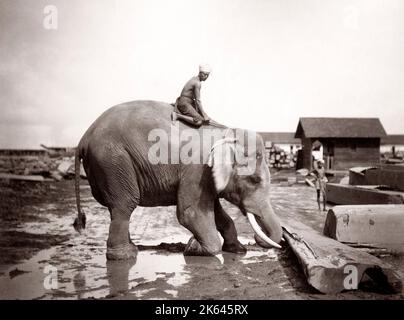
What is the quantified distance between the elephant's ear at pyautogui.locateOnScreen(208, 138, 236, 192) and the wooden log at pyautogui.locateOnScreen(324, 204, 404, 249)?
1636 millimetres

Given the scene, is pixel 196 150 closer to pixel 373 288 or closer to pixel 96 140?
pixel 96 140

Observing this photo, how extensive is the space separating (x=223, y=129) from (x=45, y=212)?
5.12m

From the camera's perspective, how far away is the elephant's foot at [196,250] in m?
4.72

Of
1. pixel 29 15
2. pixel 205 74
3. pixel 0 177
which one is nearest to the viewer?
pixel 205 74

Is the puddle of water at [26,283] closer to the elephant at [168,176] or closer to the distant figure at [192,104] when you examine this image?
the elephant at [168,176]

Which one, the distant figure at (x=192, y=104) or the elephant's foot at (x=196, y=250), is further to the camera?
the distant figure at (x=192, y=104)

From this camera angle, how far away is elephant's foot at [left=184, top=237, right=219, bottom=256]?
4.72m

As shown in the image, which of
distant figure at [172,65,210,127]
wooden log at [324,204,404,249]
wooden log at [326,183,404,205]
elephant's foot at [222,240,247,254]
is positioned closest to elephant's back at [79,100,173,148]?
distant figure at [172,65,210,127]

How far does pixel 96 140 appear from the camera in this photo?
473 cm

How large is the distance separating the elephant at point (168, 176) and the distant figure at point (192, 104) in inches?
4.0

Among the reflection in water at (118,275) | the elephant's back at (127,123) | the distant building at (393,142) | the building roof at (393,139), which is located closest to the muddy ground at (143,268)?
the reflection in water at (118,275)

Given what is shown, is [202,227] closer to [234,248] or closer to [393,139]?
[234,248]

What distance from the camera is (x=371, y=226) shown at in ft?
17.0
